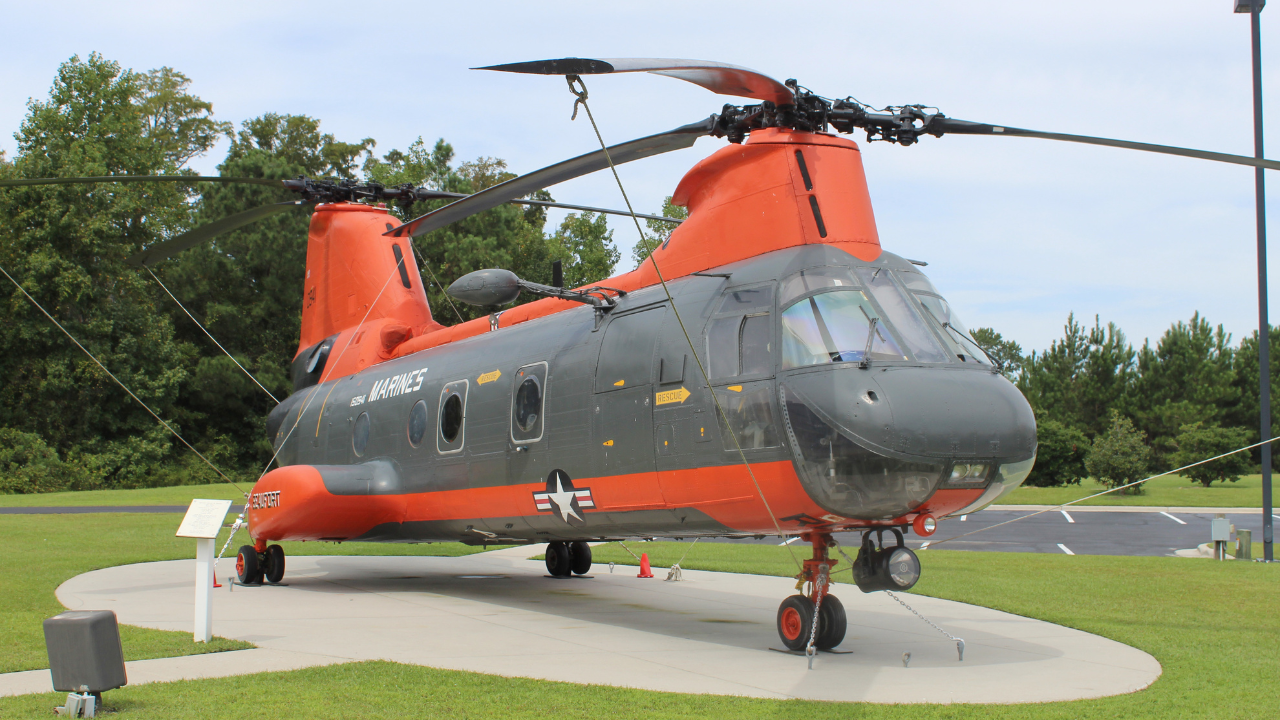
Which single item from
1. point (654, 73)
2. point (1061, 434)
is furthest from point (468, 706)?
point (1061, 434)

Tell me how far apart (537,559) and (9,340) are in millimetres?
34051

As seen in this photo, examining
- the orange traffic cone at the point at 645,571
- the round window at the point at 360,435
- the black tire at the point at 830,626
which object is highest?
the round window at the point at 360,435

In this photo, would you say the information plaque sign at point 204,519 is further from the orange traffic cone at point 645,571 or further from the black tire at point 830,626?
the orange traffic cone at point 645,571

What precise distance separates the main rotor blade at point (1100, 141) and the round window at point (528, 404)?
187 inches

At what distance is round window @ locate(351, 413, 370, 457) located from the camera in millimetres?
13383

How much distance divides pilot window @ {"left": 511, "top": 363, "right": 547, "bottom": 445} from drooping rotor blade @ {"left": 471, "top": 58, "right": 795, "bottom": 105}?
371 centimetres

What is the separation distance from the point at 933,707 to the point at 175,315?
49.5 m

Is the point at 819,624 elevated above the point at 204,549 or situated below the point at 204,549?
below

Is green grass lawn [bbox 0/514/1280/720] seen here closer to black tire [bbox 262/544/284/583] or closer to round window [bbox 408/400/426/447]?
black tire [bbox 262/544/284/583]

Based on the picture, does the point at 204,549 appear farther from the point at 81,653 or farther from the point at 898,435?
the point at 898,435

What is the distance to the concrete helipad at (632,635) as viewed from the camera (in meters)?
7.17

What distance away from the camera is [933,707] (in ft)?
20.5

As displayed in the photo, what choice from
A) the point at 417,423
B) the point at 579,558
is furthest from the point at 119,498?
the point at 417,423

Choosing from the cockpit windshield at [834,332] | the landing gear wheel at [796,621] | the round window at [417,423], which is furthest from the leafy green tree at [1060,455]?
the cockpit windshield at [834,332]
